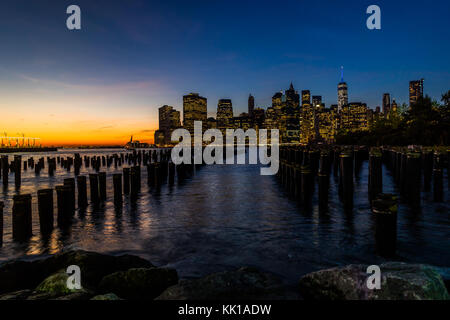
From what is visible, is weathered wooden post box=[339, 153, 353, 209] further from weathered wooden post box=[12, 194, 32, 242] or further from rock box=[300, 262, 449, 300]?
weathered wooden post box=[12, 194, 32, 242]

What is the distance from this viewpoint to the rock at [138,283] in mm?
4754

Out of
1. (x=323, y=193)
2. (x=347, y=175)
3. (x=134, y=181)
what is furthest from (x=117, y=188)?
(x=347, y=175)

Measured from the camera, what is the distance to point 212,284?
4.36 meters

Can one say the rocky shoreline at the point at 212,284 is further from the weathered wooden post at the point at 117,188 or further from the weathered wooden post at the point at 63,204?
the weathered wooden post at the point at 117,188

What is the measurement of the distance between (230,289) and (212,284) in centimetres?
30

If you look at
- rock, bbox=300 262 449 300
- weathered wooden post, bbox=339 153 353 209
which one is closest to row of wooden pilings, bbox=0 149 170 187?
weathered wooden post, bbox=339 153 353 209

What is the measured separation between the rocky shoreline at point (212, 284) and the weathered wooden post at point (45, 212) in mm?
4072

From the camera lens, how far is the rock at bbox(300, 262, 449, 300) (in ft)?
11.4

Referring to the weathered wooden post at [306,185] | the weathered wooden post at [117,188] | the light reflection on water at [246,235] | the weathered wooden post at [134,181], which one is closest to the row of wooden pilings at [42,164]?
the light reflection on water at [246,235]

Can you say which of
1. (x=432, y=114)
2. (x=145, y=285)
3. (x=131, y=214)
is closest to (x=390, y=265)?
(x=145, y=285)

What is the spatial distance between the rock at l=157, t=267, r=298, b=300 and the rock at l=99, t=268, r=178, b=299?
28.6 inches

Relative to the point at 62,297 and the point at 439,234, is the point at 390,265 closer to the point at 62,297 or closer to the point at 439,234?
the point at 62,297

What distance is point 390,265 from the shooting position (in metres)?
4.26
